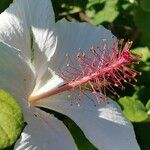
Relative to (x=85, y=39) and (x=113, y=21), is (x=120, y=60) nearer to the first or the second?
(x=85, y=39)

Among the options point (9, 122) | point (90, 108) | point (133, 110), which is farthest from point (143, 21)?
point (9, 122)

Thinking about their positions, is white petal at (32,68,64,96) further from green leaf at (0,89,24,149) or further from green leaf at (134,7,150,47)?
green leaf at (134,7,150,47)

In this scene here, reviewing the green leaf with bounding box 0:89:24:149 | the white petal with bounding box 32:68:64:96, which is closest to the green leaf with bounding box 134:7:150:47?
the white petal with bounding box 32:68:64:96

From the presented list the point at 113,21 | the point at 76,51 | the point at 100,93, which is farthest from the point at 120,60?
the point at 113,21

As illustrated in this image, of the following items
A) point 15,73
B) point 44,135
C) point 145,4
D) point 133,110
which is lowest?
A: point 133,110

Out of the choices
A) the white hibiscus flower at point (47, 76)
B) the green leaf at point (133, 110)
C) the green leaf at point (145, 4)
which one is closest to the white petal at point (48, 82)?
the white hibiscus flower at point (47, 76)

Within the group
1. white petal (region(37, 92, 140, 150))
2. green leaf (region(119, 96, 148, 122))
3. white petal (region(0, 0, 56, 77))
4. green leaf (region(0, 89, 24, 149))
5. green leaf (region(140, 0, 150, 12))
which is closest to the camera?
green leaf (region(0, 89, 24, 149))

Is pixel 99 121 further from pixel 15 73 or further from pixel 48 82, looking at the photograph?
pixel 15 73

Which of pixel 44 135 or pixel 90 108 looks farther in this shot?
pixel 90 108
